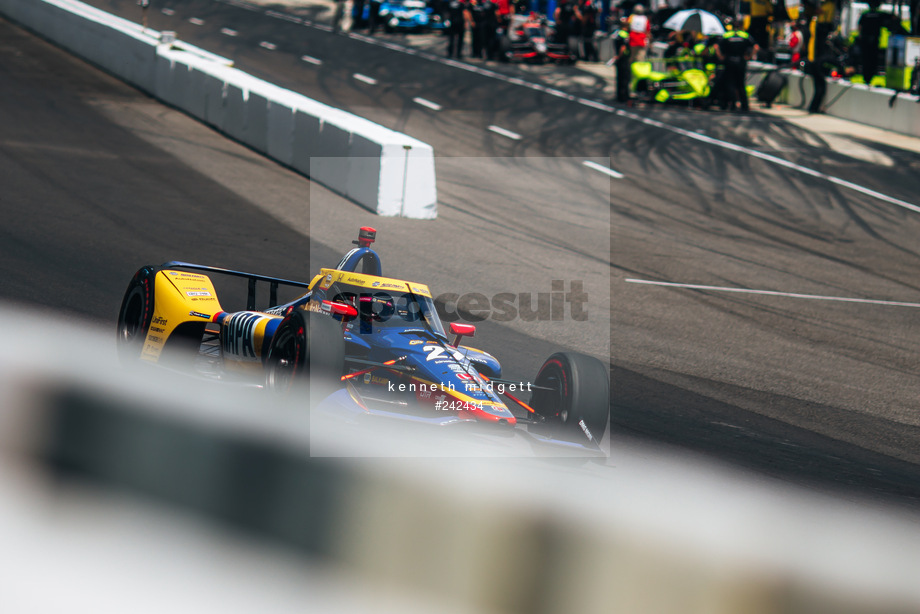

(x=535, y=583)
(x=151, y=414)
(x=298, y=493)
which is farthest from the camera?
(x=151, y=414)

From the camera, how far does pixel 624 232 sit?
1570 centimetres

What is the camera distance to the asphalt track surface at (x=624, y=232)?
866 centimetres

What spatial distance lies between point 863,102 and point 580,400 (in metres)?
21.0

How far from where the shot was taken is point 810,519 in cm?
382

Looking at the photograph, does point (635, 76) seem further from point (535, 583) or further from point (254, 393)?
point (535, 583)

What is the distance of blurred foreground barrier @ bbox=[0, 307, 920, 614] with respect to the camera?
339 centimetres

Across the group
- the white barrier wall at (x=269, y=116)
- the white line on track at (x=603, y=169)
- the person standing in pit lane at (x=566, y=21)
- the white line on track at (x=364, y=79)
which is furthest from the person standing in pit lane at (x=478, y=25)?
the white line on track at (x=603, y=169)

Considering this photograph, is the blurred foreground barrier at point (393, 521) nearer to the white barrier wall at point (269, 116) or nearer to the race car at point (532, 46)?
the white barrier wall at point (269, 116)

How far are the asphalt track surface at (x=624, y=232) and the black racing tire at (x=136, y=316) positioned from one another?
3.49ft

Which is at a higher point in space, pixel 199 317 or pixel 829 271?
pixel 199 317

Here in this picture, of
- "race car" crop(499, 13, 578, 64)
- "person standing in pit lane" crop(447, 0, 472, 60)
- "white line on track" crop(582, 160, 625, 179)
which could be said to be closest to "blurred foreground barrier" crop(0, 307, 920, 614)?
"white line on track" crop(582, 160, 625, 179)

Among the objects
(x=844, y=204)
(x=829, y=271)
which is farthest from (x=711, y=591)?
(x=844, y=204)

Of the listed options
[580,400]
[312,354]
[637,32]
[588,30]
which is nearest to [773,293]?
[580,400]

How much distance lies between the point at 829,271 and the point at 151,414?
11.8m
